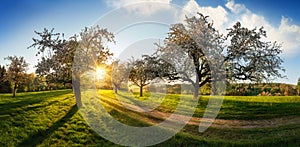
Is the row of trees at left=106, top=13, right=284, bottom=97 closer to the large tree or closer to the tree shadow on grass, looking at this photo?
the large tree

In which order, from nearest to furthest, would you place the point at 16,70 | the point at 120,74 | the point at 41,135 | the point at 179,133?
the point at 41,135 → the point at 179,133 → the point at 16,70 → the point at 120,74

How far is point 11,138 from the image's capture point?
50.5 ft

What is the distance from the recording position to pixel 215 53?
23.7 m

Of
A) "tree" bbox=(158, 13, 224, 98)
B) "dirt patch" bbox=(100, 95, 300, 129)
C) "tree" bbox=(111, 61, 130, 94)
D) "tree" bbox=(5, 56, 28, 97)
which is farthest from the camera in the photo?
"tree" bbox=(111, 61, 130, 94)

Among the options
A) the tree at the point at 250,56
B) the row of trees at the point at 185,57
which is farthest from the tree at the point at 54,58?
the tree at the point at 250,56

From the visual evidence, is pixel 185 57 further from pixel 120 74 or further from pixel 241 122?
pixel 120 74

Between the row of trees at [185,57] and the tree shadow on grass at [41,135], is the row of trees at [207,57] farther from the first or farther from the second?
the tree shadow on grass at [41,135]

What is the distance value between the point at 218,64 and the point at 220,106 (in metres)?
5.19

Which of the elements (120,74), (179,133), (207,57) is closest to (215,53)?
(207,57)

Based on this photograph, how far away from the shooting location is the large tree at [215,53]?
23.2 m

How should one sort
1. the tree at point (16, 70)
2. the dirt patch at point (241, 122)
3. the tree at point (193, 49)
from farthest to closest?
the tree at point (16, 70) → the tree at point (193, 49) → the dirt patch at point (241, 122)

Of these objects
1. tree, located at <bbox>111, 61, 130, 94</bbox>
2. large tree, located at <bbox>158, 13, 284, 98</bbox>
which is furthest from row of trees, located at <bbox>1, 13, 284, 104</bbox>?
tree, located at <bbox>111, 61, 130, 94</bbox>

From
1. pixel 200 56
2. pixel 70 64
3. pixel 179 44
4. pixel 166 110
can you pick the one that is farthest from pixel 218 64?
pixel 70 64

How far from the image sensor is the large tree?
76.3 ft
